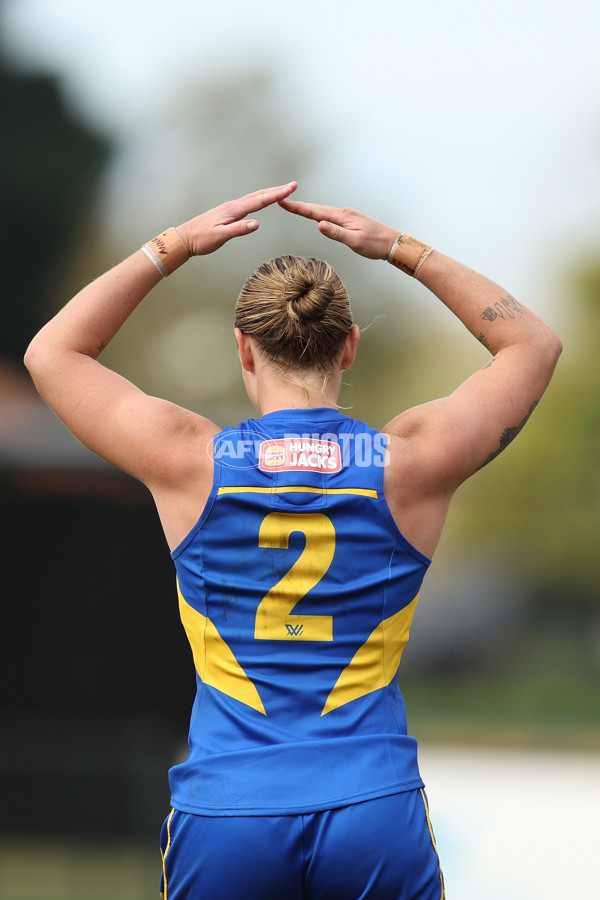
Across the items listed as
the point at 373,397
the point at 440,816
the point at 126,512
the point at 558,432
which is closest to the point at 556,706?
the point at 558,432

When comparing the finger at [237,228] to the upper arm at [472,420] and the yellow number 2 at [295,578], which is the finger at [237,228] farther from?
the yellow number 2 at [295,578]

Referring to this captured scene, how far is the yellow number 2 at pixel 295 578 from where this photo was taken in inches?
94.7

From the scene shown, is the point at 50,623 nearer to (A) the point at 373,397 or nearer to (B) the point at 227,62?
(A) the point at 373,397

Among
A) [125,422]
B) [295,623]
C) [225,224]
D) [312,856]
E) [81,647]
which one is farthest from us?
[81,647]

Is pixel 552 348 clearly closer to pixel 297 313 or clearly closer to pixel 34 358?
pixel 297 313

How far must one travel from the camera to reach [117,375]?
2719mm

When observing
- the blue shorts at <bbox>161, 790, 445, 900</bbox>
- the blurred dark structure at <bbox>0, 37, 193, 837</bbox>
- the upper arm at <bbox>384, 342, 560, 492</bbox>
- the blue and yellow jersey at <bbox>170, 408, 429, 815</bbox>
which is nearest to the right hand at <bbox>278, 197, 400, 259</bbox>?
the upper arm at <bbox>384, 342, 560, 492</bbox>

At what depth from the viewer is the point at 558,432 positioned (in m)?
33.5

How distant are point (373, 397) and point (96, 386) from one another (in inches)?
1327

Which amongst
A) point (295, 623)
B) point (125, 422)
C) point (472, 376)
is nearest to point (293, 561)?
point (295, 623)

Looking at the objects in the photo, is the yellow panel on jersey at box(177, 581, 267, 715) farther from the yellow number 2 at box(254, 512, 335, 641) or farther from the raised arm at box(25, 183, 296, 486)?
the raised arm at box(25, 183, 296, 486)

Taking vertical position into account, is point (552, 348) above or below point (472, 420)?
above

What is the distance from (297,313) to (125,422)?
0.51 m

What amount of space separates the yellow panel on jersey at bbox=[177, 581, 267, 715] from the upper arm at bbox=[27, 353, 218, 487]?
351 millimetres
